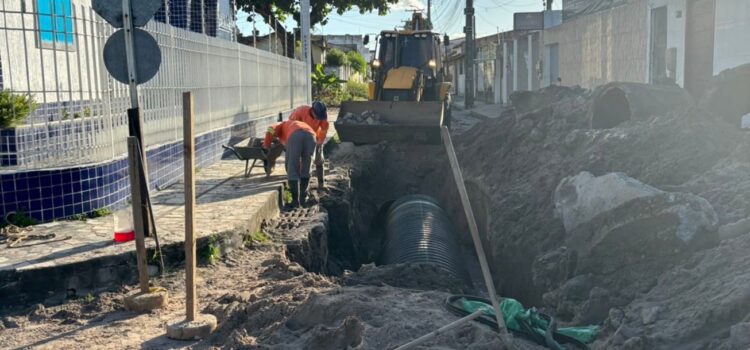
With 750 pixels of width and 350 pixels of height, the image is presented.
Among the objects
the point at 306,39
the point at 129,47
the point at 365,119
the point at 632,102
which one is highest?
the point at 306,39

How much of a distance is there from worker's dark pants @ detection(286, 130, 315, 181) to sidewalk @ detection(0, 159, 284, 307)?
34 centimetres

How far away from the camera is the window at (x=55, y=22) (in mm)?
6551

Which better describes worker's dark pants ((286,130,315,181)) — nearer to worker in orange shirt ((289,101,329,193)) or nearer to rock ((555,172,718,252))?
worker in orange shirt ((289,101,329,193))

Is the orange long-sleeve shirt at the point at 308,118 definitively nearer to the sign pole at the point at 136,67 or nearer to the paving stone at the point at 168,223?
the paving stone at the point at 168,223

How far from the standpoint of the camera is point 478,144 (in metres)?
14.2

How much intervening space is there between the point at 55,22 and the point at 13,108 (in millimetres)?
888

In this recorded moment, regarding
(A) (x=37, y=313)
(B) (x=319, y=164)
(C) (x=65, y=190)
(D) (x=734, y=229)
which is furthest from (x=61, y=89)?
(D) (x=734, y=229)

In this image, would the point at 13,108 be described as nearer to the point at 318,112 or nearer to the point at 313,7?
the point at 318,112

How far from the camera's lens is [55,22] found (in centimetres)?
662

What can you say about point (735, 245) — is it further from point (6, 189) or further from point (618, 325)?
point (6, 189)

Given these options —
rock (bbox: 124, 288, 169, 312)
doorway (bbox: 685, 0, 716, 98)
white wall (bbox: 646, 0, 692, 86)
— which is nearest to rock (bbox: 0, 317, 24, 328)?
rock (bbox: 124, 288, 169, 312)

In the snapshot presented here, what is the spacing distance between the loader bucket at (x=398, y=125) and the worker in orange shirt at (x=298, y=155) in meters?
4.92

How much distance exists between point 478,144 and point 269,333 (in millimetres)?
10322

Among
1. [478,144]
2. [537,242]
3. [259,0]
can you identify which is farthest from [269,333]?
[259,0]
